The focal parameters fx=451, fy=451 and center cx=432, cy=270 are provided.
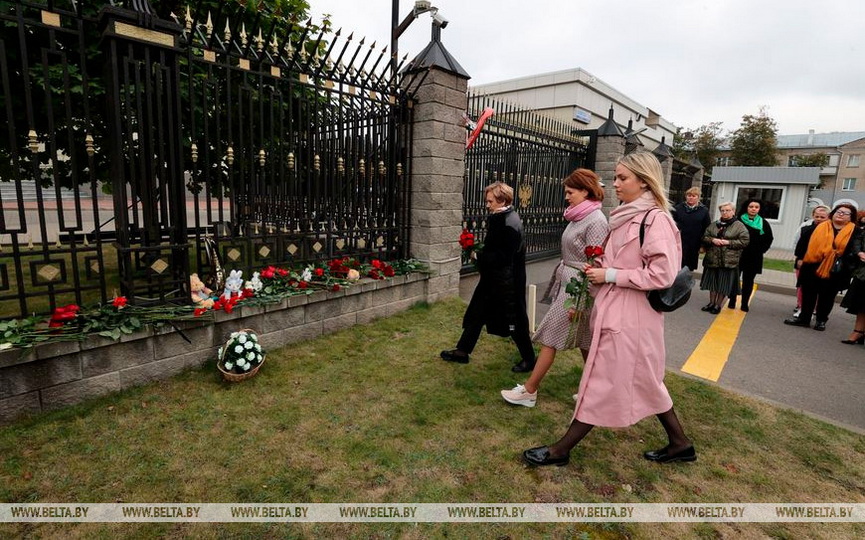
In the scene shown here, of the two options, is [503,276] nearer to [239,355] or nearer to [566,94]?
[239,355]

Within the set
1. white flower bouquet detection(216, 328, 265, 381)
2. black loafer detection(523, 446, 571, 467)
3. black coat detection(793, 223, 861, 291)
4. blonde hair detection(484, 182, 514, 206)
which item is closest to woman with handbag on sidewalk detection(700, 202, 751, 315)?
black coat detection(793, 223, 861, 291)

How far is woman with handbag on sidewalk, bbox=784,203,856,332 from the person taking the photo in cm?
618

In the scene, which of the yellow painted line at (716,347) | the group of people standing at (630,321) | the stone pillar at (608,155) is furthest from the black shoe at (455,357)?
the stone pillar at (608,155)

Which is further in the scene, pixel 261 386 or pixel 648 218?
pixel 261 386

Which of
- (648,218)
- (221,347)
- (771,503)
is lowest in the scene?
(771,503)

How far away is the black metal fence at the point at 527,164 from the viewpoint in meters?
8.59

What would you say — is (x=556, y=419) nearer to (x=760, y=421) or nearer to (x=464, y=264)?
(x=760, y=421)

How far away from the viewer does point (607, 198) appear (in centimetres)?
1245

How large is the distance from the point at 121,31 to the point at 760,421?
6072 mm

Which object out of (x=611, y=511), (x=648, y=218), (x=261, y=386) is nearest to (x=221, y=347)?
(x=261, y=386)

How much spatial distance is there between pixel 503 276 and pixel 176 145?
10.7ft

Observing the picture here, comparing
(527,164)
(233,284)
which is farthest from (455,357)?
(527,164)

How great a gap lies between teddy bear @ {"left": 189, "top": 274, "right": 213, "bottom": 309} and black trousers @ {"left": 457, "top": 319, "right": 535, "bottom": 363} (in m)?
2.46

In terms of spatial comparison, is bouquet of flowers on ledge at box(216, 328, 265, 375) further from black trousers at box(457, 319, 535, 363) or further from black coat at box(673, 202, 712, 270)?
black coat at box(673, 202, 712, 270)
